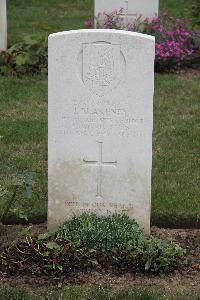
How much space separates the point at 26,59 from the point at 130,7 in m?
1.71

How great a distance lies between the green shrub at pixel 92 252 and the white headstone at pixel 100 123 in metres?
0.24

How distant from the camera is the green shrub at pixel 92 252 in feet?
17.3

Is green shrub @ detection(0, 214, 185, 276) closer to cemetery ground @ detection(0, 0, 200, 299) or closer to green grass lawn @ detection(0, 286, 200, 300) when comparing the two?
cemetery ground @ detection(0, 0, 200, 299)

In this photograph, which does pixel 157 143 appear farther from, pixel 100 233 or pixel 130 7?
pixel 130 7

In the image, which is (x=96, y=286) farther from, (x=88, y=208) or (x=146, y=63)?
(x=146, y=63)

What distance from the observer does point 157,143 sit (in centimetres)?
780

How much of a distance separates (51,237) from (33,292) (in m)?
0.46

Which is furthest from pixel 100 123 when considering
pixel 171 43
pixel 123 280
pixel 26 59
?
pixel 171 43

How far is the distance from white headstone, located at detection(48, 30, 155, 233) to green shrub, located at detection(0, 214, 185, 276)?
24 centimetres

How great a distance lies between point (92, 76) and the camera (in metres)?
→ 5.37

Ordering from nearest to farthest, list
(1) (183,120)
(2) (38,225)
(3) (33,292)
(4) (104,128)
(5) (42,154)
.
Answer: (3) (33,292) < (4) (104,128) < (2) (38,225) < (5) (42,154) < (1) (183,120)

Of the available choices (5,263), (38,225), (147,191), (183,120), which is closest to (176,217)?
(147,191)

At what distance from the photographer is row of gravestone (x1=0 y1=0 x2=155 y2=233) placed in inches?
210

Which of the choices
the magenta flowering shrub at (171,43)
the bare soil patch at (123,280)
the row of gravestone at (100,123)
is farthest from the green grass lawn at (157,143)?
the bare soil patch at (123,280)
